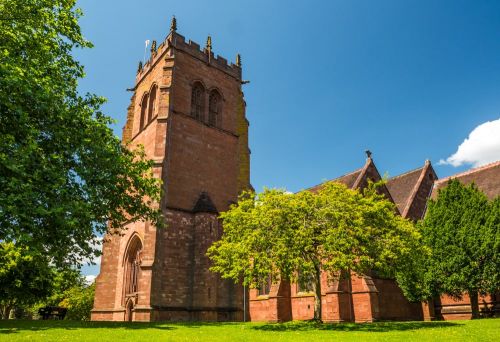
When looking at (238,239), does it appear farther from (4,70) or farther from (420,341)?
(4,70)

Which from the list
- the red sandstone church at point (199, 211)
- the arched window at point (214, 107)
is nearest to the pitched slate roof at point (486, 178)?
the red sandstone church at point (199, 211)

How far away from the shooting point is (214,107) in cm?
3438

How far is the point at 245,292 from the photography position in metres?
28.5

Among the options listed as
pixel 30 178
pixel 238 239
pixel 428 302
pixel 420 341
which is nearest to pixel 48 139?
pixel 30 178

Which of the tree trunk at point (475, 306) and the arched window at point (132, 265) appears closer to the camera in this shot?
the tree trunk at point (475, 306)

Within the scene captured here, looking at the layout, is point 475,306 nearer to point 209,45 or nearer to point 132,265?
point 132,265

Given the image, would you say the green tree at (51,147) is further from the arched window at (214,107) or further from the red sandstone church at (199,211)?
the arched window at (214,107)

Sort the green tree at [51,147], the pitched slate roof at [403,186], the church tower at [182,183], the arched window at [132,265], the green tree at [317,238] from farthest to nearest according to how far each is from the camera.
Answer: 1. the pitched slate roof at [403,186]
2. the arched window at [132,265]
3. the church tower at [182,183]
4. the green tree at [317,238]
5. the green tree at [51,147]

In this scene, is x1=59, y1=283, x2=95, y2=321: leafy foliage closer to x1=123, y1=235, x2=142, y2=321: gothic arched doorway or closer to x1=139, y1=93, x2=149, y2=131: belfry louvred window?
x1=123, y1=235, x2=142, y2=321: gothic arched doorway

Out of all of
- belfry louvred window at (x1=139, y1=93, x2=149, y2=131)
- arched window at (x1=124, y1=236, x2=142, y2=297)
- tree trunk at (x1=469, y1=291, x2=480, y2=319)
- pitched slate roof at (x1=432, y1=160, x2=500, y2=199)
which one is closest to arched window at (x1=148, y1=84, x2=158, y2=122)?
belfry louvred window at (x1=139, y1=93, x2=149, y2=131)

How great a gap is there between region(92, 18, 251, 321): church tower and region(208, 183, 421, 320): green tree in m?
7.20

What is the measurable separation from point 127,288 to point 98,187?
14751 millimetres

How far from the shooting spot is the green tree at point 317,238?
17.5 meters

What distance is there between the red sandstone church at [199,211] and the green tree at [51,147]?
8.30 meters
